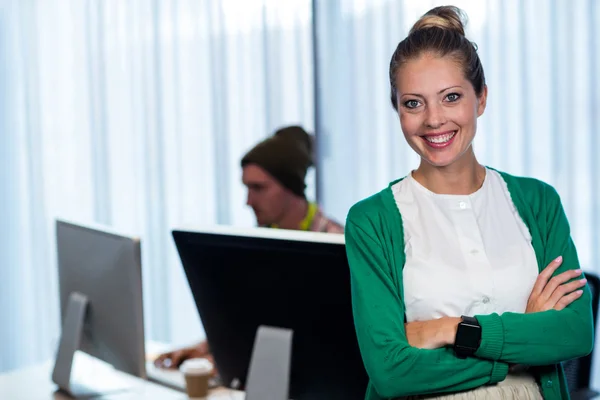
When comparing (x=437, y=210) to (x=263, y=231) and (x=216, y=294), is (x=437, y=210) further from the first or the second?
(x=216, y=294)

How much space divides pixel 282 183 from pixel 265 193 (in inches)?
3.0

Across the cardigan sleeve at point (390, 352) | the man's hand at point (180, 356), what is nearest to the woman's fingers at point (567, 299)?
the cardigan sleeve at point (390, 352)

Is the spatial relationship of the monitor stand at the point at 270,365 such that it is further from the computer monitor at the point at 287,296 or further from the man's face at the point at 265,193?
the man's face at the point at 265,193

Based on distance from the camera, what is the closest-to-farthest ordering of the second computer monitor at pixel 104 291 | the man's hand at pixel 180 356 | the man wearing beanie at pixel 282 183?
the second computer monitor at pixel 104 291, the man's hand at pixel 180 356, the man wearing beanie at pixel 282 183

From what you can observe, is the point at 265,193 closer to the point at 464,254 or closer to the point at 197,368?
the point at 197,368

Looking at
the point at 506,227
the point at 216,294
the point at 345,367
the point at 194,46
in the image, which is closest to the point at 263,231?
the point at 216,294

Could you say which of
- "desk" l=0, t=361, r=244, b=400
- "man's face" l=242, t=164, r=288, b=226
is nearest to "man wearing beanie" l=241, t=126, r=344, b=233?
"man's face" l=242, t=164, r=288, b=226

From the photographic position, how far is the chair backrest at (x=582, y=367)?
2211mm

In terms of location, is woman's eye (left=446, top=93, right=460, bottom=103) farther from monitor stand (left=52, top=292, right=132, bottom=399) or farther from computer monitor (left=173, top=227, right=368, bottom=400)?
monitor stand (left=52, top=292, right=132, bottom=399)

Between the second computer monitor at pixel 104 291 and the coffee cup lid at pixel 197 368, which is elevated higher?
the second computer monitor at pixel 104 291

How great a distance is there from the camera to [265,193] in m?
3.06

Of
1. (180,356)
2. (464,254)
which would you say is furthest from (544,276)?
(180,356)

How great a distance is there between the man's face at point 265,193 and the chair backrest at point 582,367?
1225 millimetres

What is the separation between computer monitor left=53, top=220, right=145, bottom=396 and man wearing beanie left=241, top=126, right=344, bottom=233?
0.88 metres
